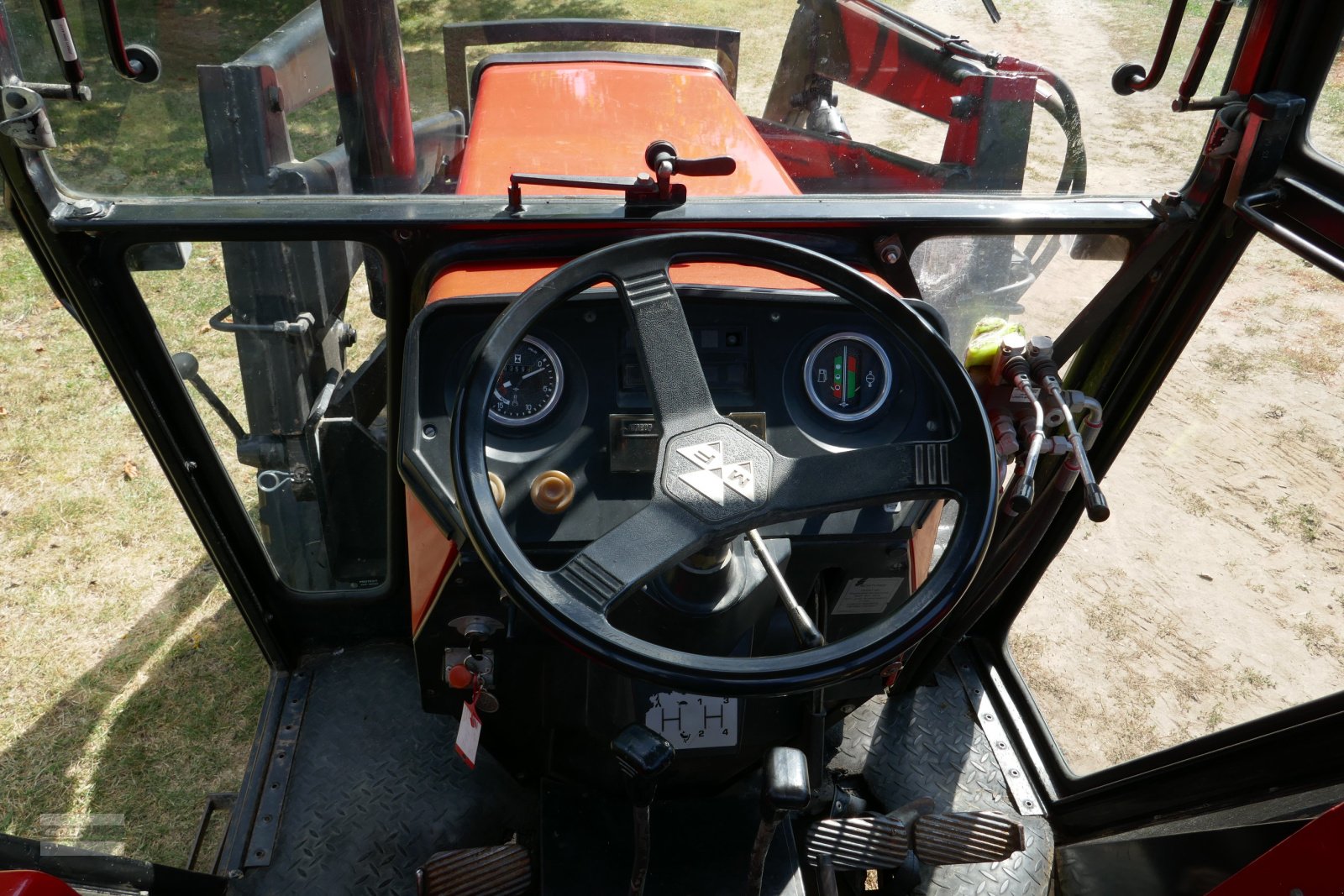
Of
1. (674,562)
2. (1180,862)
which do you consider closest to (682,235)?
(674,562)

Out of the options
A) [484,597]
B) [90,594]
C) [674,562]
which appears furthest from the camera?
[90,594]

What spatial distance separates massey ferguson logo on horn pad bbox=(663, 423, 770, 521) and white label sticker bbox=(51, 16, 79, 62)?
3.39 feet

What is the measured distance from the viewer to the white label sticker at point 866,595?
1789 mm

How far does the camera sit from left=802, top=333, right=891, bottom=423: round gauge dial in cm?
174

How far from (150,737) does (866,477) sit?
225 cm

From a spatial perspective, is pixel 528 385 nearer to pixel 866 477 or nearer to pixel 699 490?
pixel 699 490

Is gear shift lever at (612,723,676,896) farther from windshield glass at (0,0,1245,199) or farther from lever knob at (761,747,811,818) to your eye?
windshield glass at (0,0,1245,199)

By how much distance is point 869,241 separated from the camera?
6.02 feet

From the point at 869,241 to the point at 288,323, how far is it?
3.92 feet

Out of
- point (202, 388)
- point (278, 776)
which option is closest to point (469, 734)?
point (278, 776)

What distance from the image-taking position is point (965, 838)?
2.05 metres

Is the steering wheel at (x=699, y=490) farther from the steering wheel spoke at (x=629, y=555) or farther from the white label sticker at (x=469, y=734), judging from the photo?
the white label sticker at (x=469, y=734)

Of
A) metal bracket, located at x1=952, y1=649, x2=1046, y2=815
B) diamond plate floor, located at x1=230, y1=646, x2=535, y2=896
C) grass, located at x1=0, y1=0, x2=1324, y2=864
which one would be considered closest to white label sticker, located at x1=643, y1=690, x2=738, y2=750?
diamond plate floor, located at x1=230, y1=646, x2=535, y2=896

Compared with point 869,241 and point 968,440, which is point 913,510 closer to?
point 968,440
